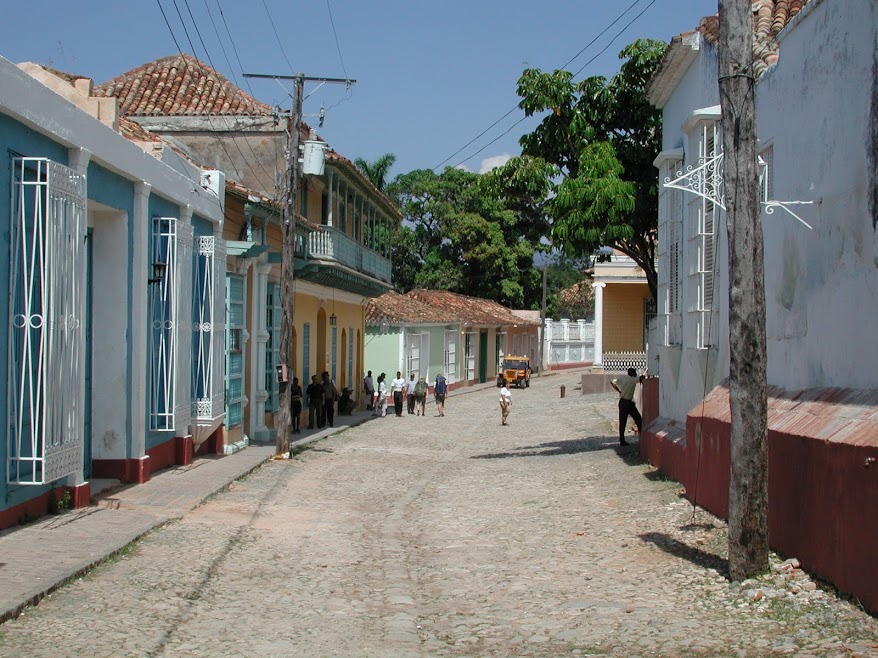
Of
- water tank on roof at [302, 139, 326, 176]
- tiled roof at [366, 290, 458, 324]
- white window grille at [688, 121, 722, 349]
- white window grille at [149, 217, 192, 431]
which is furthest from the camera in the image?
tiled roof at [366, 290, 458, 324]

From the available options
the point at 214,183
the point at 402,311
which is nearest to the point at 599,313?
the point at 402,311

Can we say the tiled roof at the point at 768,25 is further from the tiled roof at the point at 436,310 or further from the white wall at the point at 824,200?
the tiled roof at the point at 436,310

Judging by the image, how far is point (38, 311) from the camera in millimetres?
8992

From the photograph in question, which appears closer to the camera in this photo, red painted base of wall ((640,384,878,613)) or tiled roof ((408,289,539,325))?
red painted base of wall ((640,384,878,613))

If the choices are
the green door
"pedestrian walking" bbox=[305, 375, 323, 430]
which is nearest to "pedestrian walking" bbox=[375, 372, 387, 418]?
"pedestrian walking" bbox=[305, 375, 323, 430]

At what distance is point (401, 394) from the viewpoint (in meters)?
29.6

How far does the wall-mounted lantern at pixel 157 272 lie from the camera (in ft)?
40.9

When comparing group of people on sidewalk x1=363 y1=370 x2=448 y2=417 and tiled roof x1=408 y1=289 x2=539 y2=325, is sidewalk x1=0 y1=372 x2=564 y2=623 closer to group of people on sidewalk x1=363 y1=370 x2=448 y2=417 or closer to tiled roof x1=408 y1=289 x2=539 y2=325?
group of people on sidewalk x1=363 y1=370 x2=448 y2=417

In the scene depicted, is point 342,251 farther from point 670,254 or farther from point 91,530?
point 91,530

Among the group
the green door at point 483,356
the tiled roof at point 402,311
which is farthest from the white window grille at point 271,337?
the green door at point 483,356

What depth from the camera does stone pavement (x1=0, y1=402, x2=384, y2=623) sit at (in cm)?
683

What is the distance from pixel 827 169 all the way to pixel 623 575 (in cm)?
354

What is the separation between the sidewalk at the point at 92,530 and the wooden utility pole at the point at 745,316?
14.8 ft

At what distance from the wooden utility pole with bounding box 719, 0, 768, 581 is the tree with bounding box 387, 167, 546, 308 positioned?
144 feet
